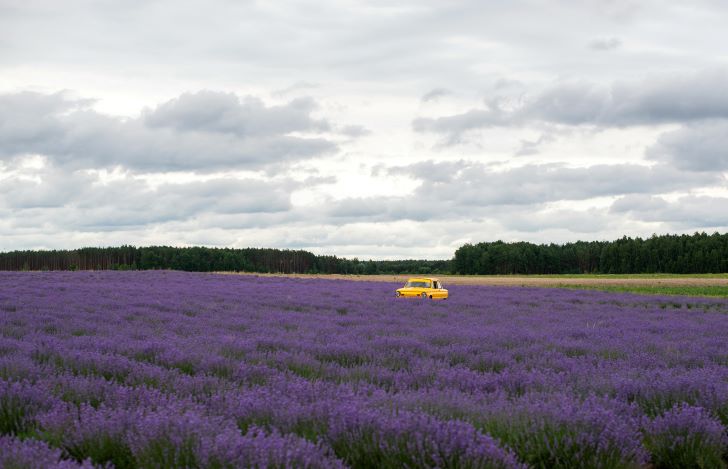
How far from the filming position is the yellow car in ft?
75.5

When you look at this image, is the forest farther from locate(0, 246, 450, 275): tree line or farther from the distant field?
the distant field

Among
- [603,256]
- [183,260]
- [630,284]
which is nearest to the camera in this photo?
[630,284]

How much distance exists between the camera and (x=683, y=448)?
14.4 feet

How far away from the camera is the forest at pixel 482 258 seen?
310ft

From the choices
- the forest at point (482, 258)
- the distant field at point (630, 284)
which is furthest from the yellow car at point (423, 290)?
the forest at point (482, 258)

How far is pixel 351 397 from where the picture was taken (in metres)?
5.12

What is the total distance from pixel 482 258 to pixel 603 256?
19.6 m

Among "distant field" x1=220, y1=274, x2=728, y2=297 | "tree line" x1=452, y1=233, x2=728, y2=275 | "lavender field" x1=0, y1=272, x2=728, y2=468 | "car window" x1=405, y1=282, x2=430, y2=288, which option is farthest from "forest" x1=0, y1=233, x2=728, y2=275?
"lavender field" x1=0, y1=272, x2=728, y2=468

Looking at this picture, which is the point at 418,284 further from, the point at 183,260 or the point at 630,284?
the point at 183,260

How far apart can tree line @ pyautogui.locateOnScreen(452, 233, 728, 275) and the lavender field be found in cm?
9143

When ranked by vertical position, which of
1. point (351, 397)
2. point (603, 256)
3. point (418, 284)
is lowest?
point (351, 397)

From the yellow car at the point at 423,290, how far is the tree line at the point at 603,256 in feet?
265

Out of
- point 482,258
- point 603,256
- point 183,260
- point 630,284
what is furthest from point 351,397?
point 603,256

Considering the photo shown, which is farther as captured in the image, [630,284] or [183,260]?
[183,260]
